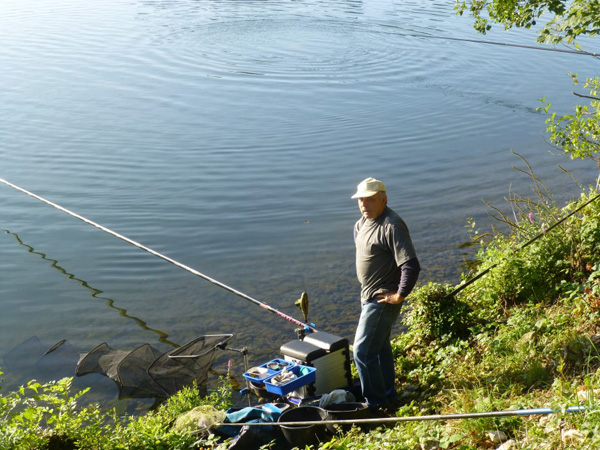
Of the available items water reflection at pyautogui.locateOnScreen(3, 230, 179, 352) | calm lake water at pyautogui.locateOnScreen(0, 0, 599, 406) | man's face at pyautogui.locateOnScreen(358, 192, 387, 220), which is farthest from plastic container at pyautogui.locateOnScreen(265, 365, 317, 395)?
water reflection at pyautogui.locateOnScreen(3, 230, 179, 352)

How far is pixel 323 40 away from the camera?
25.7m

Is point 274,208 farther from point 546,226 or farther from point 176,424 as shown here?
point 176,424

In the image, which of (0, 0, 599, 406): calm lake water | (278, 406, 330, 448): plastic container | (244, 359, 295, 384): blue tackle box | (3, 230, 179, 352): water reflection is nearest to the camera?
(278, 406, 330, 448): plastic container

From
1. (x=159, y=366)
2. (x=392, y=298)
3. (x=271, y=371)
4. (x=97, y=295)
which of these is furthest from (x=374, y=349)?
(x=97, y=295)

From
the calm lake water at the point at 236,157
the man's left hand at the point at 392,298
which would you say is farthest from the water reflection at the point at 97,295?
the man's left hand at the point at 392,298

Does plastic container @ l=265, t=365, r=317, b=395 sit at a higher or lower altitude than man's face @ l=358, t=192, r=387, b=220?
lower

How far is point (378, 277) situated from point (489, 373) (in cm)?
123

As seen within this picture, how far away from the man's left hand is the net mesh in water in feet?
6.61

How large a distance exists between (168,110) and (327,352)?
517 inches

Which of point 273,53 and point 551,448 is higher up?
point 273,53

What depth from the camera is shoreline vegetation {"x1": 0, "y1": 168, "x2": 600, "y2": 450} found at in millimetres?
4742

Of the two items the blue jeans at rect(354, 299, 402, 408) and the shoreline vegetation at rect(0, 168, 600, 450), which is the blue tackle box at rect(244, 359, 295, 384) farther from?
the blue jeans at rect(354, 299, 402, 408)

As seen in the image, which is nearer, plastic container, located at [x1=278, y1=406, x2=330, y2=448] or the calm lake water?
plastic container, located at [x1=278, y1=406, x2=330, y2=448]

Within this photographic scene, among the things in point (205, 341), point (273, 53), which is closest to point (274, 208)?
point (205, 341)
